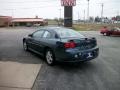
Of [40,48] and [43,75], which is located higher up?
[40,48]

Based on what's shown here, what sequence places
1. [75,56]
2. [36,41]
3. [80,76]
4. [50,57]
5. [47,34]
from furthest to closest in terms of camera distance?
[36,41] → [47,34] → [50,57] → [75,56] → [80,76]

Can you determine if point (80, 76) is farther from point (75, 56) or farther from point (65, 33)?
point (65, 33)

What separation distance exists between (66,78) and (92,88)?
1.05 metres

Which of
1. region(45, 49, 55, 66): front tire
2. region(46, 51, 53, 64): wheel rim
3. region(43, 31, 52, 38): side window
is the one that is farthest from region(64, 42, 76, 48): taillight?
region(43, 31, 52, 38): side window

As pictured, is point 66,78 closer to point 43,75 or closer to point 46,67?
point 43,75

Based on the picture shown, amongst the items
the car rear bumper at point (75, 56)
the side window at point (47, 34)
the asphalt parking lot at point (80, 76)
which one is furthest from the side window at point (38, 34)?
the car rear bumper at point (75, 56)

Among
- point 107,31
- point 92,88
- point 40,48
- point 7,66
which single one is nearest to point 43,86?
point 92,88

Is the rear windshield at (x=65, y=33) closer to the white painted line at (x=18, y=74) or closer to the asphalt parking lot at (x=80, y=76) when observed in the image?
the asphalt parking lot at (x=80, y=76)

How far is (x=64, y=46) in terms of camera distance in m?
6.68

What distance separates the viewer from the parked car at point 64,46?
6676mm

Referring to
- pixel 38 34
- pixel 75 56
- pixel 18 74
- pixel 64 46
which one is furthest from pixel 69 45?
pixel 38 34

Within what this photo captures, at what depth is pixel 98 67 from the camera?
7195 millimetres

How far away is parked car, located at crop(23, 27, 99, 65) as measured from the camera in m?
6.68

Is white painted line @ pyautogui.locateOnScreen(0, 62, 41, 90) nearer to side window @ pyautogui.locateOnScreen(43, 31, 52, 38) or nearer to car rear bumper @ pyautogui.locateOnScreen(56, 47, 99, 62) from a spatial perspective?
car rear bumper @ pyautogui.locateOnScreen(56, 47, 99, 62)
